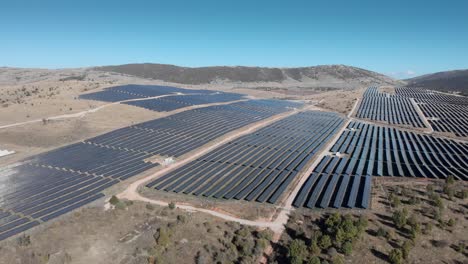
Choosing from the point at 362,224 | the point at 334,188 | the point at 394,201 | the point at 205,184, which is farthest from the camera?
the point at 205,184

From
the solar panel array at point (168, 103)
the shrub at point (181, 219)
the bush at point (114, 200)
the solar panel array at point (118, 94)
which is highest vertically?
the solar panel array at point (118, 94)

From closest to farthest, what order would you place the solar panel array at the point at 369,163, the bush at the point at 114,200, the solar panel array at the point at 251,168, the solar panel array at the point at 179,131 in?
the bush at the point at 114,200 < the solar panel array at the point at 369,163 < the solar panel array at the point at 251,168 < the solar panel array at the point at 179,131

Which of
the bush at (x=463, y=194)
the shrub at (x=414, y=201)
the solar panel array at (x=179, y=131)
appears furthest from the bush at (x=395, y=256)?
the solar panel array at (x=179, y=131)

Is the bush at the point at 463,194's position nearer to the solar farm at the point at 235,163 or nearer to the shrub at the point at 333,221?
the solar farm at the point at 235,163

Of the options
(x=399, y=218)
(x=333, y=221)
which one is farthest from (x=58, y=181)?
(x=399, y=218)

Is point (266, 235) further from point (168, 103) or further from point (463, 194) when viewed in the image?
point (168, 103)

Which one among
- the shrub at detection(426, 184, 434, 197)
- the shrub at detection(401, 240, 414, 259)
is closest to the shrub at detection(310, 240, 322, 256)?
the shrub at detection(401, 240, 414, 259)

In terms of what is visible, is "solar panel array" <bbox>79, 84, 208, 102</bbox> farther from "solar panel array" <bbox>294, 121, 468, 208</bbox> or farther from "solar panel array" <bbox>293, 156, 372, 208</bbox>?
"solar panel array" <bbox>293, 156, 372, 208</bbox>
